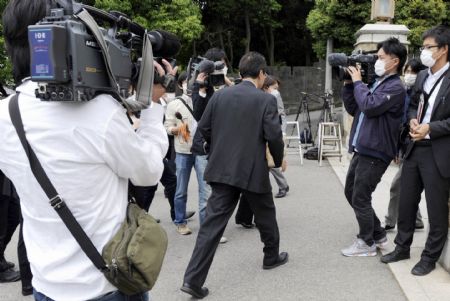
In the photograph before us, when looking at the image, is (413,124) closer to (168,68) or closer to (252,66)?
(252,66)

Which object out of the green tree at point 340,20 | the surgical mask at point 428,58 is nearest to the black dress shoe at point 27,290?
the surgical mask at point 428,58

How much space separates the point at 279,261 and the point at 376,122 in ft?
5.19

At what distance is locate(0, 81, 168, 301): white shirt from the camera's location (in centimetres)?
157

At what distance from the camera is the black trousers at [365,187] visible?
423 centimetres

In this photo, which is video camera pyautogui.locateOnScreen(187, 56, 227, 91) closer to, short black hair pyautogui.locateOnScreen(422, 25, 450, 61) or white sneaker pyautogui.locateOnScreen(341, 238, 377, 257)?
short black hair pyautogui.locateOnScreen(422, 25, 450, 61)

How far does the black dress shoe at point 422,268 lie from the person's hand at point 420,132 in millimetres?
1077

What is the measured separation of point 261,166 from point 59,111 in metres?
2.56

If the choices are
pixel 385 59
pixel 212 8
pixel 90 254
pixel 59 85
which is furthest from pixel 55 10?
pixel 212 8

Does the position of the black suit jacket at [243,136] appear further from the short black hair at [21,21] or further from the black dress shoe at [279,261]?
the short black hair at [21,21]

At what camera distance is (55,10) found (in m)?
1.52

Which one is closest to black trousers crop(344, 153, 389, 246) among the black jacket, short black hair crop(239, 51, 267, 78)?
short black hair crop(239, 51, 267, 78)

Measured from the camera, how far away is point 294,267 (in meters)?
4.36

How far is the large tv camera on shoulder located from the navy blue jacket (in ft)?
9.08

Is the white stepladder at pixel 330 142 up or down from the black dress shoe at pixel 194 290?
up
